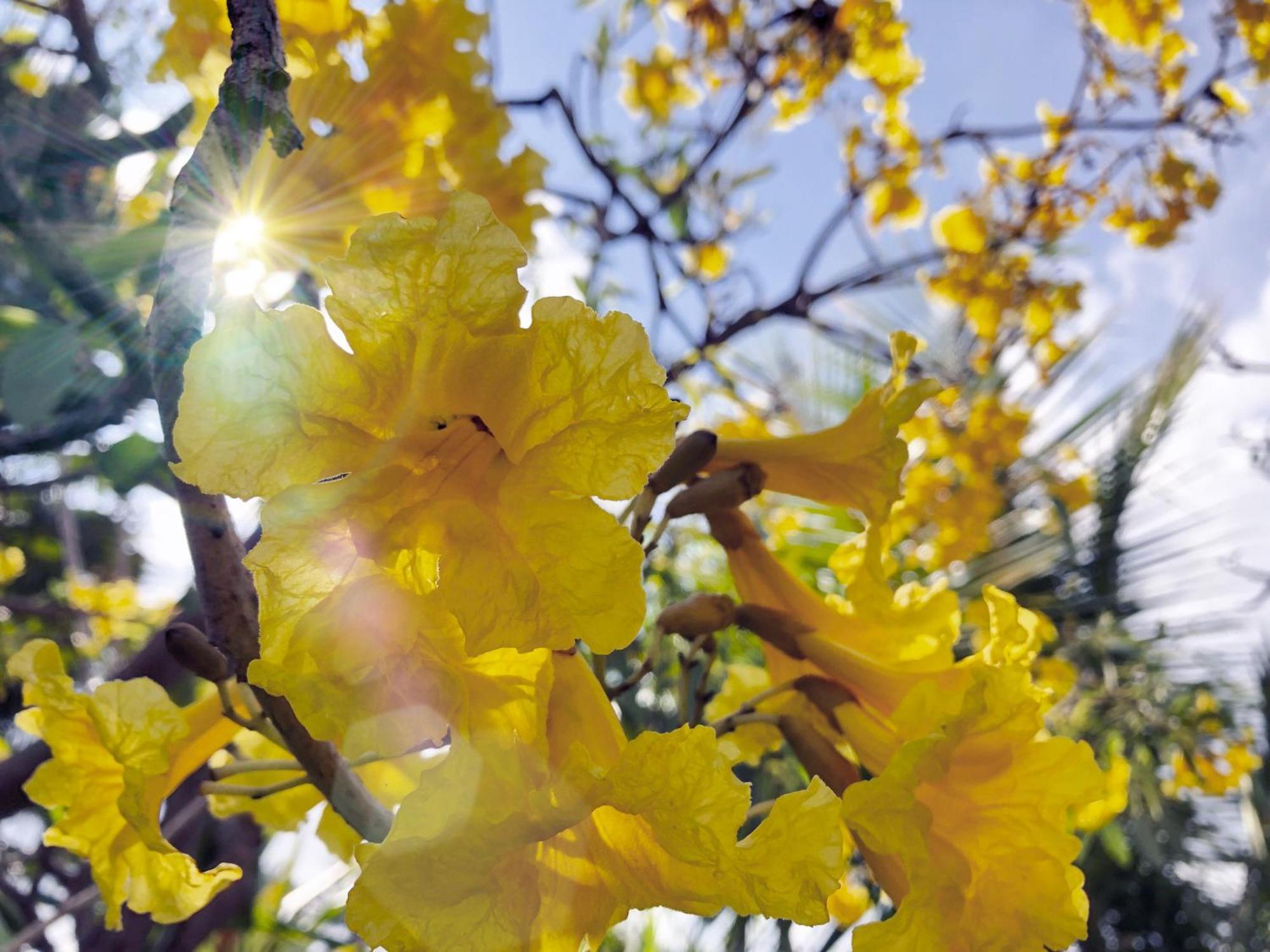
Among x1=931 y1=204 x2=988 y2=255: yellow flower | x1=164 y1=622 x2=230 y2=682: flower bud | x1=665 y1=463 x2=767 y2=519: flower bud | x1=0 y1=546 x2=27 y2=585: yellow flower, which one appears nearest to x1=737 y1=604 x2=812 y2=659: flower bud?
x1=665 y1=463 x2=767 y2=519: flower bud

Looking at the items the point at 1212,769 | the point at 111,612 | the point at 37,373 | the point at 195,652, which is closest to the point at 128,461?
the point at 37,373

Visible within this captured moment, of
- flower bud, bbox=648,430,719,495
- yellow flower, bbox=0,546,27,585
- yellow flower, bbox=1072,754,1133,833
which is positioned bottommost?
yellow flower, bbox=1072,754,1133,833

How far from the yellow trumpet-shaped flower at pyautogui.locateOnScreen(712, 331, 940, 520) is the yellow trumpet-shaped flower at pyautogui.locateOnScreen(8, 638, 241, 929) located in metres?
0.59

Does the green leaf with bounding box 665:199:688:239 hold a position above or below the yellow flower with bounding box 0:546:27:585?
below

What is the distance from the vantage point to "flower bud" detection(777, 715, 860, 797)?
827 millimetres

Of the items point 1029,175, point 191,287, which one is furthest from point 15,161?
point 1029,175

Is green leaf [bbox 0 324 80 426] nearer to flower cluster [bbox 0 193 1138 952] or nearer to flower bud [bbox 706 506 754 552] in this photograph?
flower cluster [bbox 0 193 1138 952]

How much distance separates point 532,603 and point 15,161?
1920mm

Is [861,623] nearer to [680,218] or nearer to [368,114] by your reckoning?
[368,114]

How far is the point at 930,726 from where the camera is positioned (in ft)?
2.39

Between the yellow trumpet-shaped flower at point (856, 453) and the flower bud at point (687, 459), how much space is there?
2.0 inches

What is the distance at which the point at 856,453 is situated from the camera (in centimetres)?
88

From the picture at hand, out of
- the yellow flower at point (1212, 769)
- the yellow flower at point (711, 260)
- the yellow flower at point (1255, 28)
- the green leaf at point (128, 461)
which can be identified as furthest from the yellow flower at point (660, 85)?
the yellow flower at point (1212, 769)

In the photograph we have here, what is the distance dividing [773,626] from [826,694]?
97 millimetres
